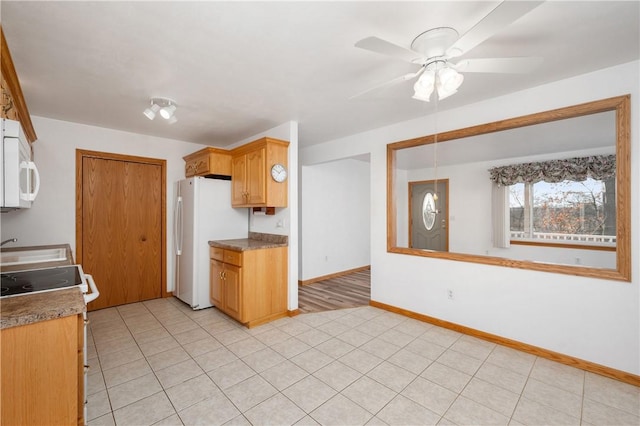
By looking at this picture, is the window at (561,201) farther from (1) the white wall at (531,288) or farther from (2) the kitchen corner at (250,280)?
(2) the kitchen corner at (250,280)

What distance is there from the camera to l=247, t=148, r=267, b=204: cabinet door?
3299 millimetres

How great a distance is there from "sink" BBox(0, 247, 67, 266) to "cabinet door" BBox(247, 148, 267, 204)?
1.87 metres

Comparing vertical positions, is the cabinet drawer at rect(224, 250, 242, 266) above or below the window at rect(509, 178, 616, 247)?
below

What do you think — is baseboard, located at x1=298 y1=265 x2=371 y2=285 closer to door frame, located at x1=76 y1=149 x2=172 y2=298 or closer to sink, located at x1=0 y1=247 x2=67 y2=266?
door frame, located at x1=76 y1=149 x2=172 y2=298

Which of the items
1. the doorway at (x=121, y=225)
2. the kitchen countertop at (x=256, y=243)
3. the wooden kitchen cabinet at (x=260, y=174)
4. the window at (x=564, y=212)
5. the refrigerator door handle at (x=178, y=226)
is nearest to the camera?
the kitchen countertop at (x=256, y=243)

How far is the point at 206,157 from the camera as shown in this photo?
3748 mm

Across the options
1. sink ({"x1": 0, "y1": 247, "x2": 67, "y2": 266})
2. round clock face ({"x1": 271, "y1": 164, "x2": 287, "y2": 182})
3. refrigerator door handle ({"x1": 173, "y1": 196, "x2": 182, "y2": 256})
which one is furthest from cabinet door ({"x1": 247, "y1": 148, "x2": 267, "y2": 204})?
sink ({"x1": 0, "y1": 247, "x2": 67, "y2": 266})

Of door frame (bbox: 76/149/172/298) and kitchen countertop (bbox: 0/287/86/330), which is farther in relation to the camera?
door frame (bbox: 76/149/172/298)

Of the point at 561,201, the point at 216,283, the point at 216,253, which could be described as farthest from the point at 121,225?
the point at 561,201

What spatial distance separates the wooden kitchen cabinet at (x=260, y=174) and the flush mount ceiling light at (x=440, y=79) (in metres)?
1.98

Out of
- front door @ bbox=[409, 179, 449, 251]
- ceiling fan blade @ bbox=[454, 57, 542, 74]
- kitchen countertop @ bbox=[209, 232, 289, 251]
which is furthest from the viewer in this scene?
front door @ bbox=[409, 179, 449, 251]

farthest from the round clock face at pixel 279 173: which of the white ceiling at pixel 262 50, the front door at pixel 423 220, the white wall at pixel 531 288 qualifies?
the front door at pixel 423 220

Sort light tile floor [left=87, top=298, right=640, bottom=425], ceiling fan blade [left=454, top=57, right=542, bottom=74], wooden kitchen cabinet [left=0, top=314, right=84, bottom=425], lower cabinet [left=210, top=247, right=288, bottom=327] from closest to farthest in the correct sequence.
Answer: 1. wooden kitchen cabinet [left=0, top=314, right=84, bottom=425]
2. ceiling fan blade [left=454, top=57, right=542, bottom=74]
3. light tile floor [left=87, top=298, right=640, bottom=425]
4. lower cabinet [left=210, top=247, right=288, bottom=327]

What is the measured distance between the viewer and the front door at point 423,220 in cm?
643
